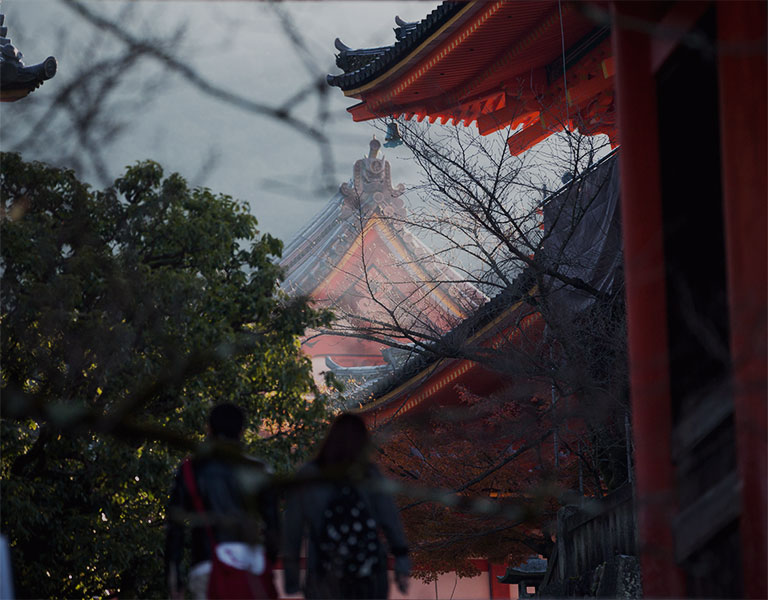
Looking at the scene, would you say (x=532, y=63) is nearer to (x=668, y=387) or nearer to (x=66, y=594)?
(x=66, y=594)

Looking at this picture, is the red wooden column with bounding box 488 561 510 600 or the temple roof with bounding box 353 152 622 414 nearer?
the temple roof with bounding box 353 152 622 414

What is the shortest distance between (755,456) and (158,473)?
23.4ft

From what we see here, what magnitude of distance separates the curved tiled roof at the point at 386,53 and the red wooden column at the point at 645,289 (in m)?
7.52

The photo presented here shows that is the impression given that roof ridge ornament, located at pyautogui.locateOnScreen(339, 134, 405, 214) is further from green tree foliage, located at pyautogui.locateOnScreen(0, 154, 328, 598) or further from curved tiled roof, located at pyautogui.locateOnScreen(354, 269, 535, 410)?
green tree foliage, located at pyautogui.locateOnScreen(0, 154, 328, 598)

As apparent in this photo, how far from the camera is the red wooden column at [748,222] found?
3.87m

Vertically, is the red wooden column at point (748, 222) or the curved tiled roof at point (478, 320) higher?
the curved tiled roof at point (478, 320)

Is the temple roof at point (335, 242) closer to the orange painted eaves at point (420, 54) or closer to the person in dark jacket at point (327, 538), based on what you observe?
the orange painted eaves at point (420, 54)

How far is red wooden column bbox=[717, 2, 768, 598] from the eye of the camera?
12.7 ft

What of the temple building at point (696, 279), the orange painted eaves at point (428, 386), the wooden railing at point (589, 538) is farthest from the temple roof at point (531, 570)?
the temple building at point (696, 279)

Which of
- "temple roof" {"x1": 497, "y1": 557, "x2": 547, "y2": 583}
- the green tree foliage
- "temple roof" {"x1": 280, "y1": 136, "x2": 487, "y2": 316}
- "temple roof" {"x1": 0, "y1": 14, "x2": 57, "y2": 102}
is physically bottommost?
"temple roof" {"x1": 497, "y1": 557, "x2": 547, "y2": 583}

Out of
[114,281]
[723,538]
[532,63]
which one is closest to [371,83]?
[532,63]

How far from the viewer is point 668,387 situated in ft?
16.0

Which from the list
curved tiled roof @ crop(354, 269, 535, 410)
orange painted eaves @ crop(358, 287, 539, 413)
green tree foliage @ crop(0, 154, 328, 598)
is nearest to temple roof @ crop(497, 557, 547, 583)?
orange painted eaves @ crop(358, 287, 539, 413)

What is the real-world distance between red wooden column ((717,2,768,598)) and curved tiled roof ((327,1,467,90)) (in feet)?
27.8
